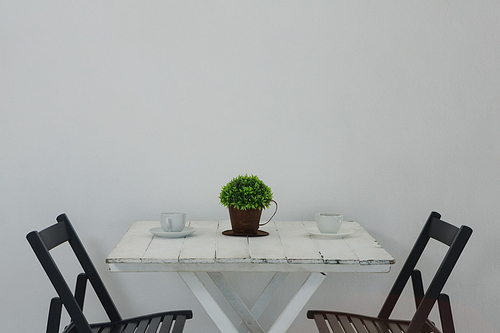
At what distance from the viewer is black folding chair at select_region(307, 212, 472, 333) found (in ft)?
5.26

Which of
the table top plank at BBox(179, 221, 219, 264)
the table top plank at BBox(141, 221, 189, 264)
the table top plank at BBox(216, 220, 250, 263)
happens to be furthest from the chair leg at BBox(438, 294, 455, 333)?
the table top plank at BBox(141, 221, 189, 264)

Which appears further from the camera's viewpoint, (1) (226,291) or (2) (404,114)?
(2) (404,114)

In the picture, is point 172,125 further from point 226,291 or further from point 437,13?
point 437,13

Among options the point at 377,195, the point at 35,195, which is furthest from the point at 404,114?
the point at 35,195

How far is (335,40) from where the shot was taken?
7.76 feet

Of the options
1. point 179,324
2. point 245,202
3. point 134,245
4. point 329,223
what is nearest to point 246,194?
point 245,202

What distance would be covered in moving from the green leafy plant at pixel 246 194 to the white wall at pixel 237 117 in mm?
497

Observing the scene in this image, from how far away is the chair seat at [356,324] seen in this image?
1.83 metres

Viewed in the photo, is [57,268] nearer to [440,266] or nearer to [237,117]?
[237,117]

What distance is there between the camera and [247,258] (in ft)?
5.24

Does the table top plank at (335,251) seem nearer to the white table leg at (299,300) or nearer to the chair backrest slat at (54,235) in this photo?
the white table leg at (299,300)

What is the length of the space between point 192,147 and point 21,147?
2.80ft

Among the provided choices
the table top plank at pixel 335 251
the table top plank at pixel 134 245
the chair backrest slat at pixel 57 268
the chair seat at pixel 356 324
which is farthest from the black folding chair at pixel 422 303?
the chair backrest slat at pixel 57 268

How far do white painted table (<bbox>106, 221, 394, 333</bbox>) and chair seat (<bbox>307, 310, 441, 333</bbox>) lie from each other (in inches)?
10.7
